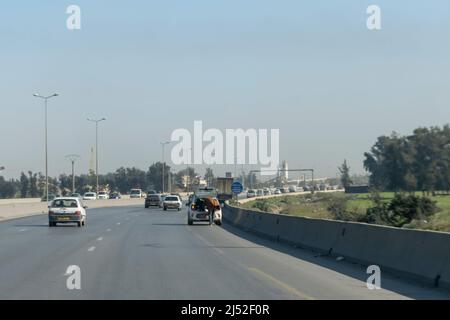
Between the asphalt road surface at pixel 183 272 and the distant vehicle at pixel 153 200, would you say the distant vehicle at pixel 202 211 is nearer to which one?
the asphalt road surface at pixel 183 272

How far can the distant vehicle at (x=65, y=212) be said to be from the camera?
147ft

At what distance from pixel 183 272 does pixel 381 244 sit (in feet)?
16.0

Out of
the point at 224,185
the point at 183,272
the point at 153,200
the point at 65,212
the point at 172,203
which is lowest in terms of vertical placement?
the point at 183,272

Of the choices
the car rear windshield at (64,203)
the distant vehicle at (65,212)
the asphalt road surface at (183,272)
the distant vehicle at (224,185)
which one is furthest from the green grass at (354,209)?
the car rear windshield at (64,203)

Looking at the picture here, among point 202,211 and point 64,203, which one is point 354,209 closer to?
point 202,211

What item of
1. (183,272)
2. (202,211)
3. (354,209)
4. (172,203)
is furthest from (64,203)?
(172,203)

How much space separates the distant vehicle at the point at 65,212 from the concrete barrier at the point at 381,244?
15.0 m

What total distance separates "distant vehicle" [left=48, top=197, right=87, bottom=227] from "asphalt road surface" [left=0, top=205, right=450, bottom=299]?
1344cm

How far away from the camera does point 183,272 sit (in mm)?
19109

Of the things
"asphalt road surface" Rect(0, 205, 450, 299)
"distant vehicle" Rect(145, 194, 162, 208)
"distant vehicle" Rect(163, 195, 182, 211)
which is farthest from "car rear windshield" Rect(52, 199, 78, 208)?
"distant vehicle" Rect(145, 194, 162, 208)

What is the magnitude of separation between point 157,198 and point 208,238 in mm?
57450

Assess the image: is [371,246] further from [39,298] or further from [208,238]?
[208,238]
